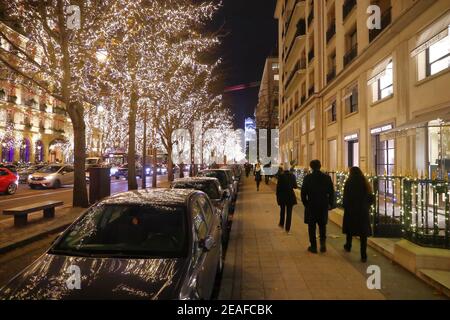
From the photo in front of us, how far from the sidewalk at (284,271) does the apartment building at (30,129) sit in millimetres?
38692

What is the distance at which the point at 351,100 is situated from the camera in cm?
2112

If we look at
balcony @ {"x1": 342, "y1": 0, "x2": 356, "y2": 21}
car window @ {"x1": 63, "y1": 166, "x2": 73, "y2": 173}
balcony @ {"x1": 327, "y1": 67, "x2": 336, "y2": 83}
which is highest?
balcony @ {"x1": 342, "y1": 0, "x2": 356, "y2": 21}

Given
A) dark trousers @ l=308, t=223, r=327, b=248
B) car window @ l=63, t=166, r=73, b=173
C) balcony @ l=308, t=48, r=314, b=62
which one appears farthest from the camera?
balcony @ l=308, t=48, r=314, b=62

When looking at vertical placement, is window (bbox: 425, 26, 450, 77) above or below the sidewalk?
above

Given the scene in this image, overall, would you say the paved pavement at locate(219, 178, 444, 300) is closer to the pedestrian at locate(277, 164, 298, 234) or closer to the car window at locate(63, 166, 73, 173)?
the pedestrian at locate(277, 164, 298, 234)

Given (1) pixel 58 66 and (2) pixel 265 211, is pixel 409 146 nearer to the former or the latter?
(2) pixel 265 211

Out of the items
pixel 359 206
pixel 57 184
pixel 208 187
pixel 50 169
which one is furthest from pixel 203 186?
pixel 50 169

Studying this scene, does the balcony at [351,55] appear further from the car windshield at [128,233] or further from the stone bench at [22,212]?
the car windshield at [128,233]

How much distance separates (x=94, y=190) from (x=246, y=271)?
10028 mm

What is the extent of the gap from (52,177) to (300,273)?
22.4 m

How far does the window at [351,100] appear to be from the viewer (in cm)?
2028

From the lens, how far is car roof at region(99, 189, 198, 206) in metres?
4.91

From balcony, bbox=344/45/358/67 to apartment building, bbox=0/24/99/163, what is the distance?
32.7 meters

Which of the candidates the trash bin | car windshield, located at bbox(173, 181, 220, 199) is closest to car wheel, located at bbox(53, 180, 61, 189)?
the trash bin
